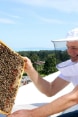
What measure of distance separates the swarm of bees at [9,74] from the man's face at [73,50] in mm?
490

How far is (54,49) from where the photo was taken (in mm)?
3188

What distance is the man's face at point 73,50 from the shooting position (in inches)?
107

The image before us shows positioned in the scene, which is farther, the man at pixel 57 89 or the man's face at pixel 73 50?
the man's face at pixel 73 50

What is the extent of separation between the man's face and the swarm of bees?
0.49 m

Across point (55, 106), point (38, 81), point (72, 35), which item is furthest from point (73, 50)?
point (38, 81)

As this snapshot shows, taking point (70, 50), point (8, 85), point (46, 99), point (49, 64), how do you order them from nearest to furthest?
point (70, 50), point (8, 85), point (46, 99), point (49, 64)

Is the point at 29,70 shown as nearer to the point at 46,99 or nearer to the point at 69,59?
the point at 69,59

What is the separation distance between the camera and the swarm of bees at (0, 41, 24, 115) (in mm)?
2924

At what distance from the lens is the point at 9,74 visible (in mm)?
3014

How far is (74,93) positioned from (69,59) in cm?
60

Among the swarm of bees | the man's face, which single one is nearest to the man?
the man's face

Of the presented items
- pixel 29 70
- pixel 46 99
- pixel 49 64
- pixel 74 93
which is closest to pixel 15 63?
pixel 29 70

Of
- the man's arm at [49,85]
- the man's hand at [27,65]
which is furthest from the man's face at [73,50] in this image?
the man's arm at [49,85]

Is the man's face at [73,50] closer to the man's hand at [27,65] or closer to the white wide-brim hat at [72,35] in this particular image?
the white wide-brim hat at [72,35]
